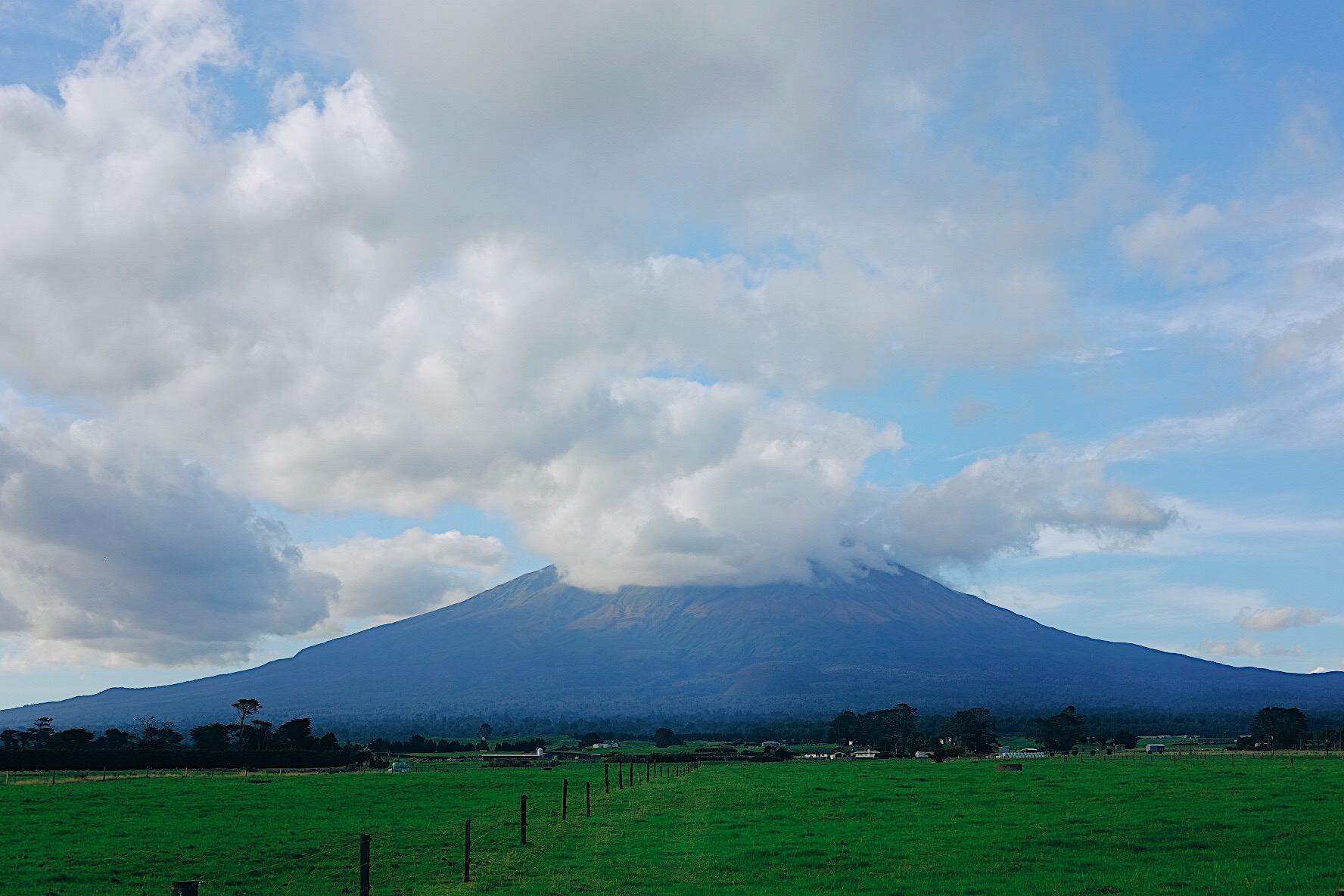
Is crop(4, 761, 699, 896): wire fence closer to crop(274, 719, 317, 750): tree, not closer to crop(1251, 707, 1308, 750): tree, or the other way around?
crop(274, 719, 317, 750): tree

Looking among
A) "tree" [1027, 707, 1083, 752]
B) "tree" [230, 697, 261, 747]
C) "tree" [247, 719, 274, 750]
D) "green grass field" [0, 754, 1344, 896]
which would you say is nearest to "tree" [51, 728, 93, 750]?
"tree" [230, 697, 261, 747]

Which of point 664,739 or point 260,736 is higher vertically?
point 260,736

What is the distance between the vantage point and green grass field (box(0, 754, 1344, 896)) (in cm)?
2147

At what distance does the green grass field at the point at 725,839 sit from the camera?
21.5 meters

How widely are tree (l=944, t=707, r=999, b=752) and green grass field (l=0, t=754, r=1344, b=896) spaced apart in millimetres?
67659

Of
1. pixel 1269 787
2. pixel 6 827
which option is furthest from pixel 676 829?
pixel 1269 787

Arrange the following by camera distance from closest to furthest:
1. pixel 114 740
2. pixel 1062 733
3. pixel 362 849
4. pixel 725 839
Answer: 1. pixel 362 849
2. pixel 725 839
3. pixel 1062 733
4. pixel 114 740

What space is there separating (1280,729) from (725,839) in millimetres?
114134

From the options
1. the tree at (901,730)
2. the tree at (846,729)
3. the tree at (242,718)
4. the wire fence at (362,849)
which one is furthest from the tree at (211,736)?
the tree at (846,729)

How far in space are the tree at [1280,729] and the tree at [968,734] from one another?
2933 cm

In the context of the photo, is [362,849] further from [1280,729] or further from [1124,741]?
[1124,741]

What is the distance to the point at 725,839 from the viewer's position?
27.9 metres

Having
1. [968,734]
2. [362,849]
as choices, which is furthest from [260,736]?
[362,849]

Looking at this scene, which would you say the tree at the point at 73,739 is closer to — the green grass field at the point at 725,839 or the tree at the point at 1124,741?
the green grass field at the point at 725,839
